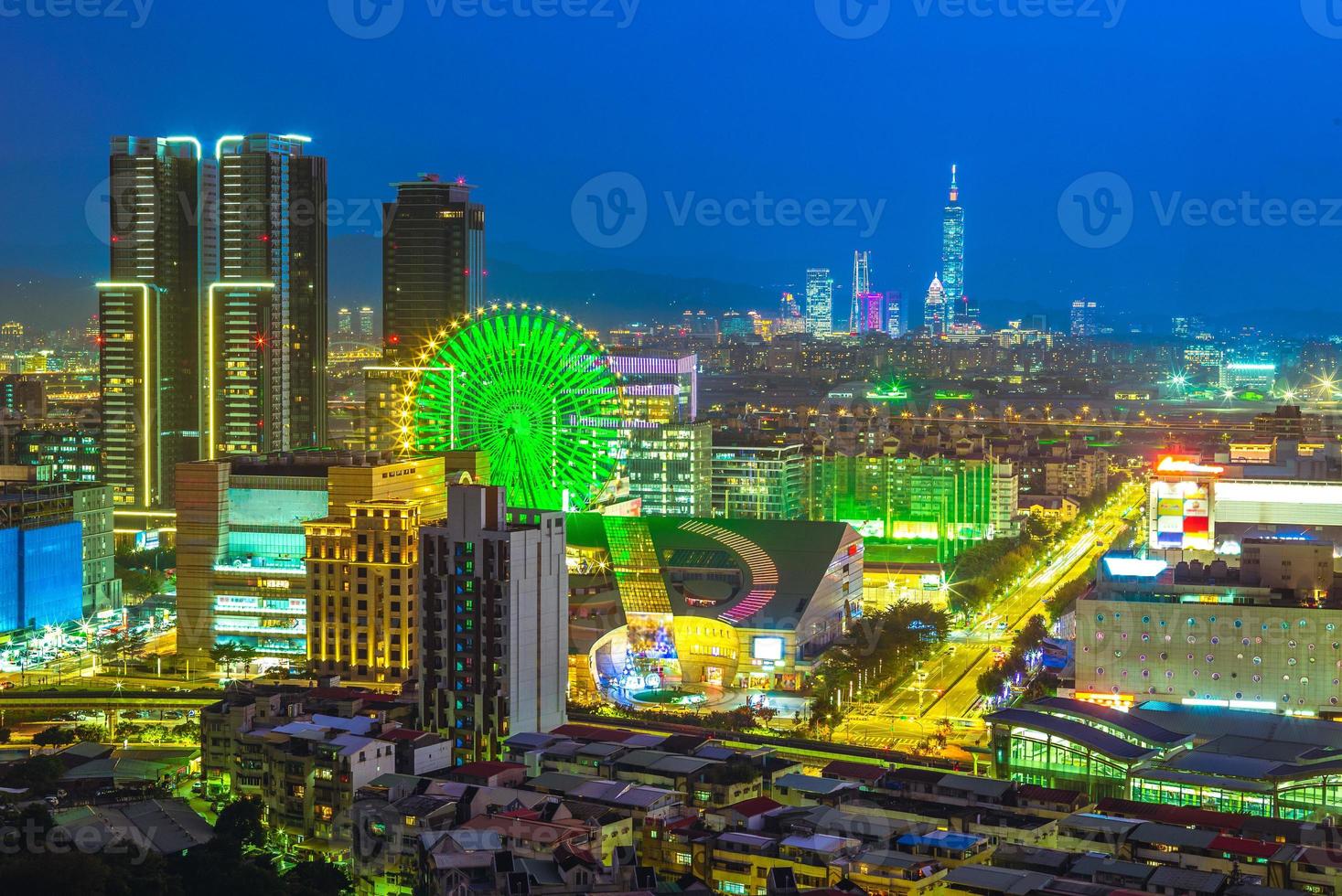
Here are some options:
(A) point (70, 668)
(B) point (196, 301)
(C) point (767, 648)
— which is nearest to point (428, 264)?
(B) point (196, 301)

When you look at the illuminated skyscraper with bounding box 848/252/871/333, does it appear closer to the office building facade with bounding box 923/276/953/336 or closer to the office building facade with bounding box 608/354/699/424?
the office building facade with bounding box 923/276/953/336

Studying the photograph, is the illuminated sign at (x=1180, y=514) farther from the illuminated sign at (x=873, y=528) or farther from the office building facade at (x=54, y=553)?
the office building facade at (x=54, y=553)

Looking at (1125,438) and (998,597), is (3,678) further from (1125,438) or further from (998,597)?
(1125,438)

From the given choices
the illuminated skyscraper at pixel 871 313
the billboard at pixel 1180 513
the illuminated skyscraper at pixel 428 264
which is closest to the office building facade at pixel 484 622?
the billboard at pixel 1180 513

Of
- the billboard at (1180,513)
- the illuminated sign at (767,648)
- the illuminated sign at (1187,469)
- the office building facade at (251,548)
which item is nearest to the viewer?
the office building facade at (251,548)

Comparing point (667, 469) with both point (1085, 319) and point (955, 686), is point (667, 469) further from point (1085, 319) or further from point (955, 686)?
point (1085, 319)

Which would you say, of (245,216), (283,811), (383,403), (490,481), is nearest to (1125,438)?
(383,403)

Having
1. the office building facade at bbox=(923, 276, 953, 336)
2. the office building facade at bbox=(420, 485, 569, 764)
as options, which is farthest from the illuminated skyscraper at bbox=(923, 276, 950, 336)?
the office building facade at bbox=(420, 485, 569, 764)
